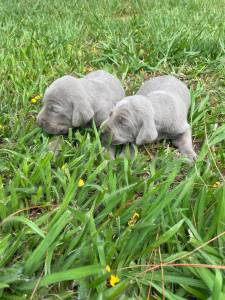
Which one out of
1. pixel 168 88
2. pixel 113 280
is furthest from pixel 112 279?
pixel 168 88

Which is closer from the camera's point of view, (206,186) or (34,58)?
(206,186)

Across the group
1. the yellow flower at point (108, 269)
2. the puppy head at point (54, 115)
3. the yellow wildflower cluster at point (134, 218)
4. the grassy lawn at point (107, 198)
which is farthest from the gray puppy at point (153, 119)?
the yellow flower at point (108, 269)

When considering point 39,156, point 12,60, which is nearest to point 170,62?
point 12,60

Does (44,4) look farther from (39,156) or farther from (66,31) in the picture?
(39,156)

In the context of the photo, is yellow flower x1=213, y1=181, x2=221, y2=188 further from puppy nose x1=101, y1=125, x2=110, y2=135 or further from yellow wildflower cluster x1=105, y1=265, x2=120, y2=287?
yellow wildflower cluster x1=105, y1=265, x2=120, y2=287

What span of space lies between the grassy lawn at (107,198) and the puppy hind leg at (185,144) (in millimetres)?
125

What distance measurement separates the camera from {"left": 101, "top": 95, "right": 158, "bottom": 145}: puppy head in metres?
3.78

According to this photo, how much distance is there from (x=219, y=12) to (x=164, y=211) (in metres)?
5.93

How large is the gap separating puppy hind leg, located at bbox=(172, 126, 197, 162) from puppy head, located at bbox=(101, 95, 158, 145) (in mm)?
358

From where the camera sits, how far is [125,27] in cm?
700

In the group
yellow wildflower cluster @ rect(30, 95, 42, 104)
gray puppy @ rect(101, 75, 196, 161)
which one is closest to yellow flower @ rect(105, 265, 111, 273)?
gray puppy @ rect(101, 75, 196, 161)

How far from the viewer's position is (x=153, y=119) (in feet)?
12.7

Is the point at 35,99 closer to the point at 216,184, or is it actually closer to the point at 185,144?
the point at 185,144

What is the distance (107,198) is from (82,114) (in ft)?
3.81
